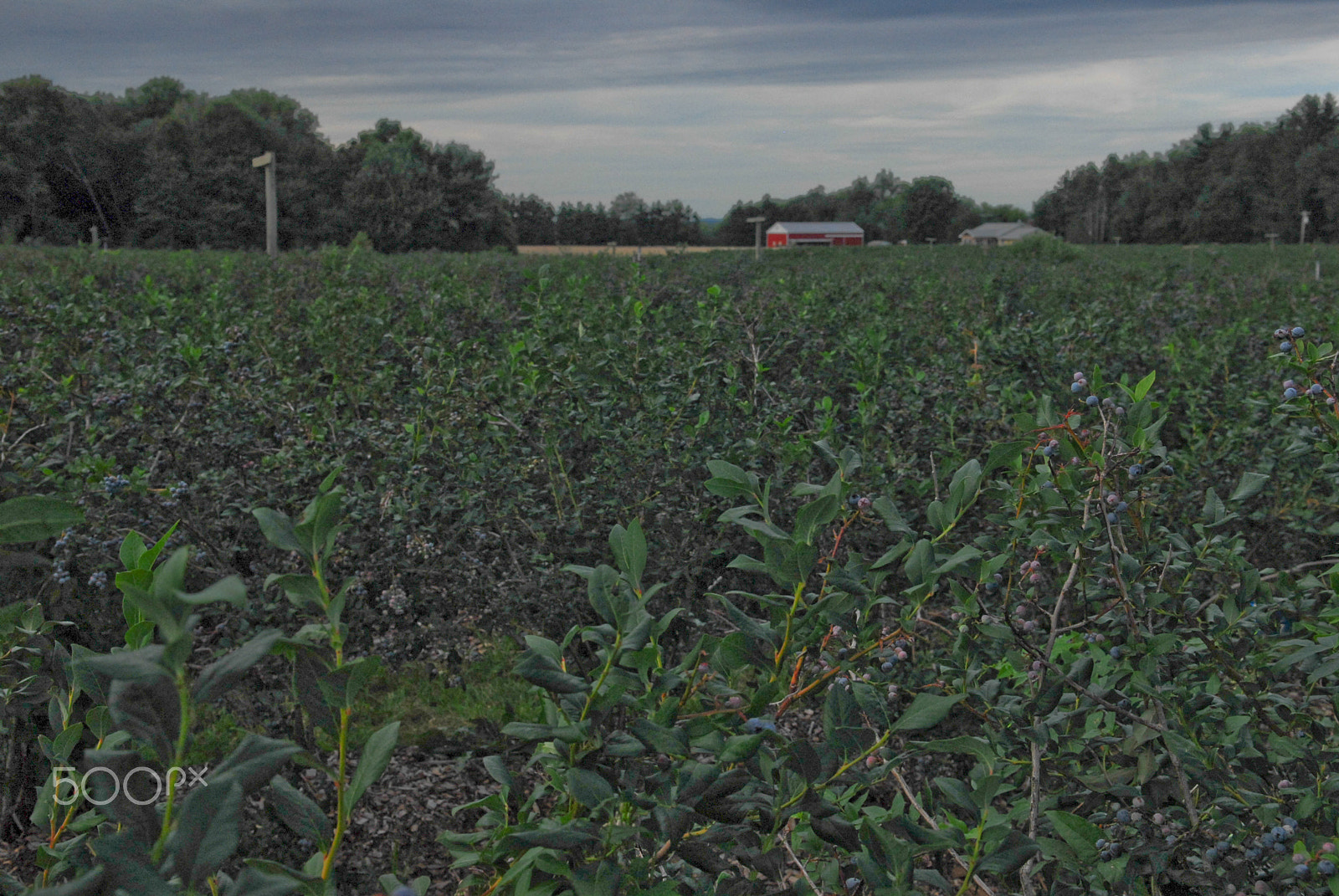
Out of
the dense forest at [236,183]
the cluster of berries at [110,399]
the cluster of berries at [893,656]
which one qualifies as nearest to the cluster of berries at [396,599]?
the cluster of berries at [110,399]

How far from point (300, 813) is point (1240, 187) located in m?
91.4

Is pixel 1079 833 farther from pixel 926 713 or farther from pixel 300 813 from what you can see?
pixel 300 813

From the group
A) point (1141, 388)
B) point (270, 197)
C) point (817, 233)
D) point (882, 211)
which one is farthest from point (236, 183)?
point (882, 211)

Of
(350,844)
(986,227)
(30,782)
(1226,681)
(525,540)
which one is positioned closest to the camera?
(1226,681)

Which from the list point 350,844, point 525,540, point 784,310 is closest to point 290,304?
point 784,310

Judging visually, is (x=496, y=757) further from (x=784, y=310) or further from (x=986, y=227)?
(x=986, y=227)

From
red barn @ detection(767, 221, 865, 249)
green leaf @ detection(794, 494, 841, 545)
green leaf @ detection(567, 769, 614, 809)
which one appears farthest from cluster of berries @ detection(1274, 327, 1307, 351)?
red barn @ detection(767, 221, 865, 249)

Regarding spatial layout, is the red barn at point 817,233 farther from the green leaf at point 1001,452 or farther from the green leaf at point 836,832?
the green leaf at point 836,832

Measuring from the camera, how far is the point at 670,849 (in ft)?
3.66

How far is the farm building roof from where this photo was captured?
106500 millimetres

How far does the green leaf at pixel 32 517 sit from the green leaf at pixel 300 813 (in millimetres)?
312

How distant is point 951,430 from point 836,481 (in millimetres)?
2738

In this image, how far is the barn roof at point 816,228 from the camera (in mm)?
106500

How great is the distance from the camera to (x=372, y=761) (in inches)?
36.9
